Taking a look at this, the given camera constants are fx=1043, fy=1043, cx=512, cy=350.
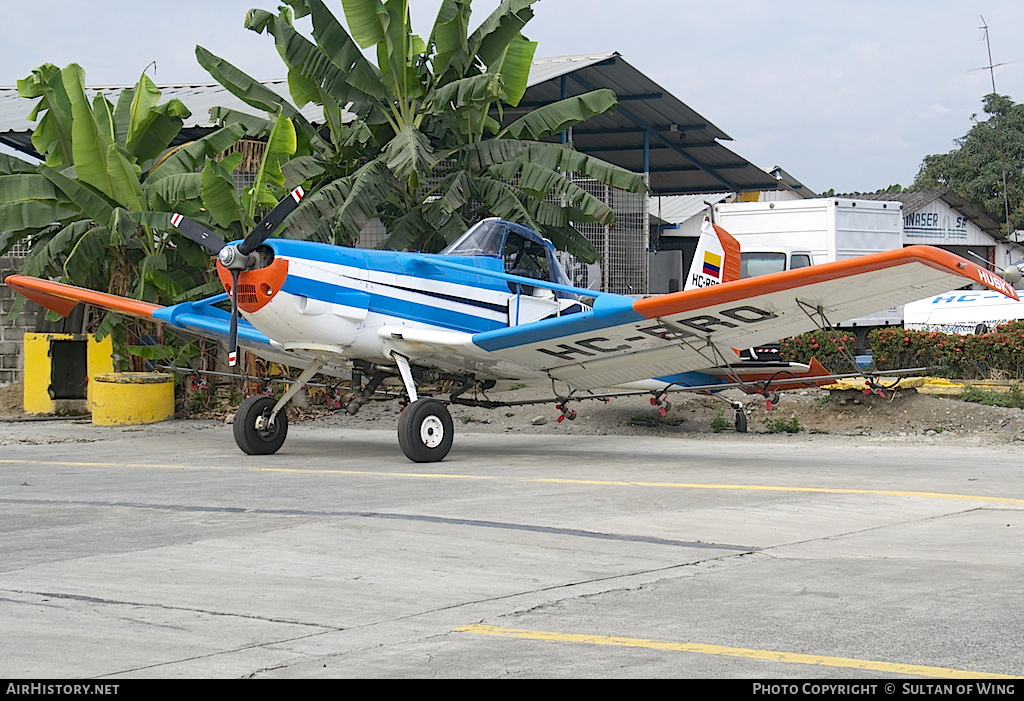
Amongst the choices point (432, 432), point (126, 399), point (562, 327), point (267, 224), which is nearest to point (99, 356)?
point (126, 399)

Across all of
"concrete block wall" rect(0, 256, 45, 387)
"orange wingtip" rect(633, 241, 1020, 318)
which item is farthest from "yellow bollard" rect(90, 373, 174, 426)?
"orange wingtip" rect(633, 241, 1020, 318)

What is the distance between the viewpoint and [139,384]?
1625cm

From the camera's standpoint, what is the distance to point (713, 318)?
31.7 ft

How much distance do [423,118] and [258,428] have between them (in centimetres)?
648

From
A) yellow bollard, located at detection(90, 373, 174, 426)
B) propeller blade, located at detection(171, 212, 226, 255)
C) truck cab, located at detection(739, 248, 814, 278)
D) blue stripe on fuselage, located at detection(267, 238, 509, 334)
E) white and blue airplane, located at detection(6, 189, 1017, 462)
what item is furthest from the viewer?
truck cab, located at detection(739, 248, 814, 278)

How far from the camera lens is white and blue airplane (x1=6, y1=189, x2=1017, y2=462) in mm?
9273

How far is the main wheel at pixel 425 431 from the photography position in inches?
420

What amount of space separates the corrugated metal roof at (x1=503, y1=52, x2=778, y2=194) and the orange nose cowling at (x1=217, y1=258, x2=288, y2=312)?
31.0 feet

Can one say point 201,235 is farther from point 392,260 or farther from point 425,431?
point 425,431

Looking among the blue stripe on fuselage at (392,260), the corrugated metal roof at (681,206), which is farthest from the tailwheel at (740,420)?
the corrugated metal roof at (681,206)

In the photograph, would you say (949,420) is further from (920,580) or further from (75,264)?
(75,264)

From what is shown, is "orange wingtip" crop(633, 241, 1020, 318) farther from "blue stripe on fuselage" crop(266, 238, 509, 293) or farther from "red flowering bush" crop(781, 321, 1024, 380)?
"red flowering bush" crop(781, 321, 1024, 380)

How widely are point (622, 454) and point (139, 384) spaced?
8.37m

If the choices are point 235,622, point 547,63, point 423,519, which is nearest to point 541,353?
point 423,519
